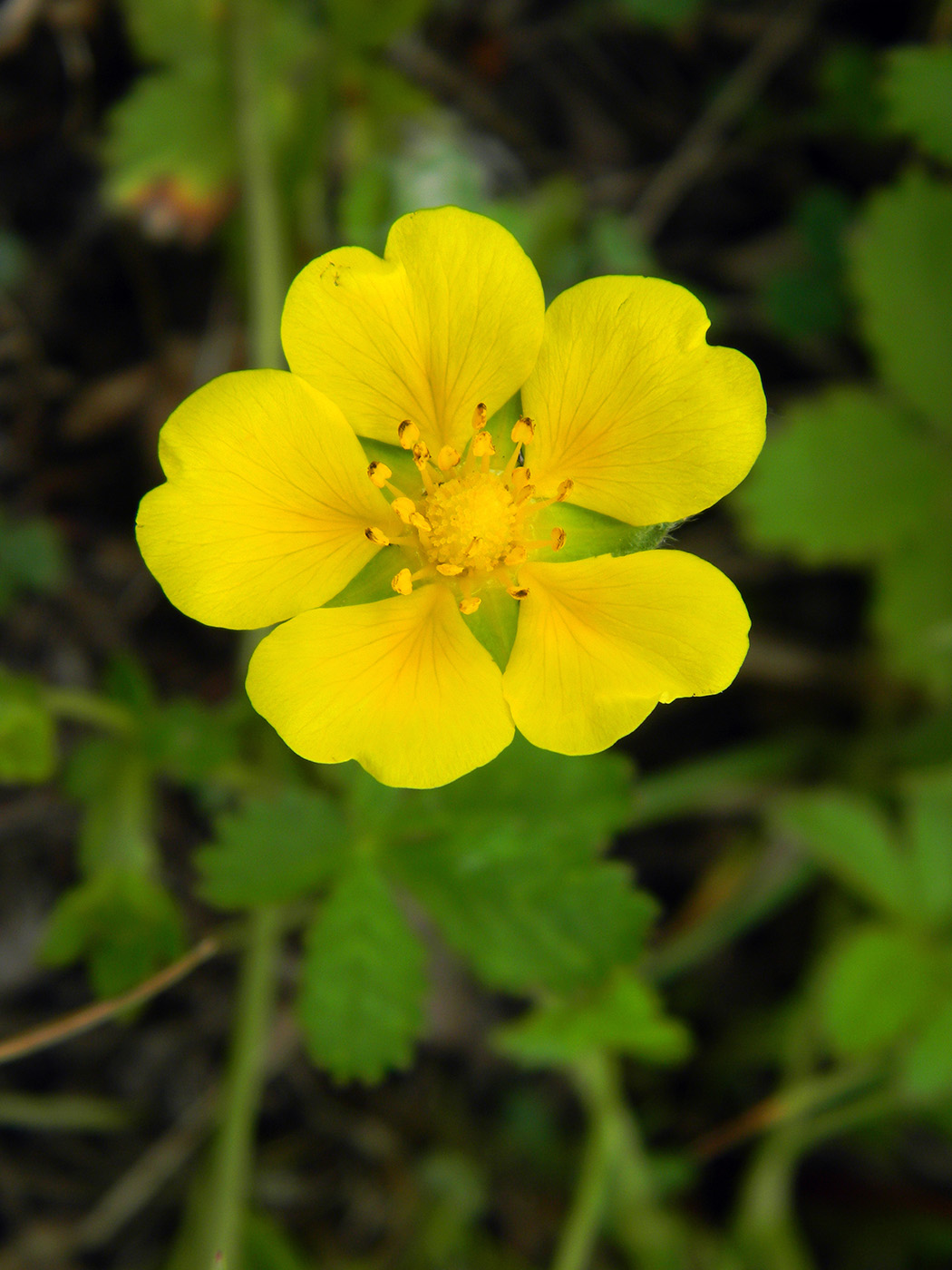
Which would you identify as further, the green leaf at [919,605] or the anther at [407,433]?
the green leaf at [919,605]

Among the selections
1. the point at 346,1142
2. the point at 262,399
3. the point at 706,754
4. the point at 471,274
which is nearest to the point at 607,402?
the point at 471,274

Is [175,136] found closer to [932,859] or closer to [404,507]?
[404,507]

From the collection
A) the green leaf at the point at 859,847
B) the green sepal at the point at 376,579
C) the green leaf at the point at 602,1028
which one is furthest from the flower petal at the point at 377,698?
the green leaf at the point at 859,847

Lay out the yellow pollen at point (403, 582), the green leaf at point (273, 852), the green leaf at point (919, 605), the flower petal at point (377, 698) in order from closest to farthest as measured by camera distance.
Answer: the flower petal at point (377, 698) < the yellow pollen at point (403, 582) < the green leaf at point (273, 852) < the green leaf at point (919, 605)

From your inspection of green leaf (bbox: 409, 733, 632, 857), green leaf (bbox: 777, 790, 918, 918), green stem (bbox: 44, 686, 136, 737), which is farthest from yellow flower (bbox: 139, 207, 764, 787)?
green leaf (bbox: 777, 790, 918, 918)

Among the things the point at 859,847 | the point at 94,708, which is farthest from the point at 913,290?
the point at 94,708

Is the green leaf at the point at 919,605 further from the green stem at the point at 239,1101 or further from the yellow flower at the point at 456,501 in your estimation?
the green stem at the point at 239,1101

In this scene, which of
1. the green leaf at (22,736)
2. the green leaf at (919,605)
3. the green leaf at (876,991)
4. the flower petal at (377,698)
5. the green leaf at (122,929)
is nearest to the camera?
the flower petal at (377,698)
